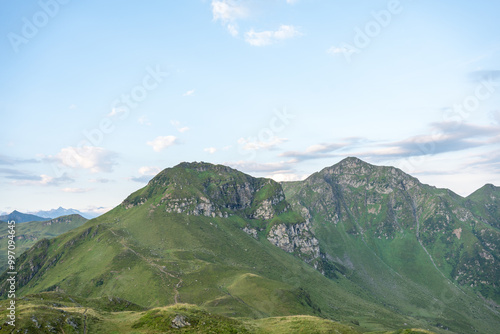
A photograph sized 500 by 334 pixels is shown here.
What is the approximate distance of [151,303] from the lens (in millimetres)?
199375

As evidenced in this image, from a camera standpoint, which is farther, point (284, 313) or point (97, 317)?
point (284, 313)

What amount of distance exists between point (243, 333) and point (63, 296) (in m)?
91.5

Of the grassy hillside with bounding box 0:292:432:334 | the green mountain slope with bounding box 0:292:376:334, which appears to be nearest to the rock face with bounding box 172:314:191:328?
the green mountain slope with bounding box 0:292:376:334

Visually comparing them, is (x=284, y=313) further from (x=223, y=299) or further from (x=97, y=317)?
(x=97, y=317)

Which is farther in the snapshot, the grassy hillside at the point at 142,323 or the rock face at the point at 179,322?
the rock face at the point at 179,322

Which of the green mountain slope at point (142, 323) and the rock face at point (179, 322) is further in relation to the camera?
the rock face at point (179, 322)

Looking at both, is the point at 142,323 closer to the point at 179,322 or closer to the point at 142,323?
the point at 142,323

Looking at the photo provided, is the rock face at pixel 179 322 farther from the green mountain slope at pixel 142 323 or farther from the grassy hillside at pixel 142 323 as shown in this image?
the grassy hillside at pixel 142 323

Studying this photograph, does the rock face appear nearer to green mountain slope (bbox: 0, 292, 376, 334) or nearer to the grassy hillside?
green mountain slope (bbox: 0, 292, 376, 334)

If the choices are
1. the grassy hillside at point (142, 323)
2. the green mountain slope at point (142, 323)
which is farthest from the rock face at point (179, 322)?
the grassy hillside at point (142, 323)

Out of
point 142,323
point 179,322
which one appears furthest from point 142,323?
point 179,322

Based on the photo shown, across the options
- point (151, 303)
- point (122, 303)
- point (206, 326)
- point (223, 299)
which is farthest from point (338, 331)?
point (151, 303)

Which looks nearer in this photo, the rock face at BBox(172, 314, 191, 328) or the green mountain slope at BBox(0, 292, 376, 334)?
the green mountain slope at BBox(0, 292, 376, 334)

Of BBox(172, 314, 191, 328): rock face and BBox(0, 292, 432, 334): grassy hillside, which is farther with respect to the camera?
BBox(172, 314, 191, 328): rock face
